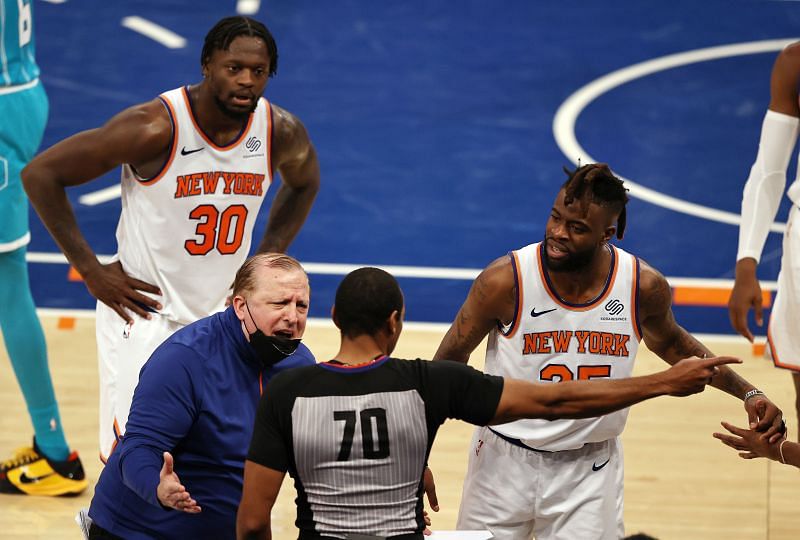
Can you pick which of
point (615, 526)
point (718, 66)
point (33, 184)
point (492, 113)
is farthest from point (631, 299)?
point (718, 66)

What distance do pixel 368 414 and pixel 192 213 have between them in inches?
79.7

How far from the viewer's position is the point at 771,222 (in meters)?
5.07

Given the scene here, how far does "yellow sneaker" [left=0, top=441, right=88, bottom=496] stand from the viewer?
20.1 ft

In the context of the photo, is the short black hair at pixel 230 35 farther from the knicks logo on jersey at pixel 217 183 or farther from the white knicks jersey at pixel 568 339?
the white knicks jersey at pixel 568 339

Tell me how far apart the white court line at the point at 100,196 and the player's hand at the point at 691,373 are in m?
6.63

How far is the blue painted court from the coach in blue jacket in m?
4.39

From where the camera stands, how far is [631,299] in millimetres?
4449

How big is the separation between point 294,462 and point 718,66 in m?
8.34

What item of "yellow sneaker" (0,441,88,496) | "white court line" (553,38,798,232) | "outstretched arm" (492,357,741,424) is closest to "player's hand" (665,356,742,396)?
"outstretched arm" (492,357,741,424)

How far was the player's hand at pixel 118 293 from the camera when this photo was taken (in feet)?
17.0

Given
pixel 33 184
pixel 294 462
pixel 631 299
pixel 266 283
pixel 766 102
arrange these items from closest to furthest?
pixel 294 462 → pixel 266 283 → pixel 631 299 → pixel 33 184 → pixel 766 102

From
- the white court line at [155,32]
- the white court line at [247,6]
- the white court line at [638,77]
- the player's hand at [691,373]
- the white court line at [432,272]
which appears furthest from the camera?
the white court line at [247,6]

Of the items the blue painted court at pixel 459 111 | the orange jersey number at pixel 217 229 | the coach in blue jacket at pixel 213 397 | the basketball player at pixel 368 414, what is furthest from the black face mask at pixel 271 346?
the blue painted court at pixel 459 111

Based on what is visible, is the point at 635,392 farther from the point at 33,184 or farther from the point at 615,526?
the point at 33,184
